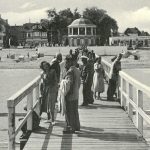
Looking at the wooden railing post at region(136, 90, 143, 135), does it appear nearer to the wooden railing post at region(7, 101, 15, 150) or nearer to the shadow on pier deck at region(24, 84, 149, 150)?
the shadow on pier deck at region(24, 84, 149, 150)

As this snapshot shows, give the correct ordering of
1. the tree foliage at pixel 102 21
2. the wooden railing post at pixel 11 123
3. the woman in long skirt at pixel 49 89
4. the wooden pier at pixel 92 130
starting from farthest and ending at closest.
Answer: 1. the tree foliage at pixel 102 21
2. the woman in long skirt at pixel 49 89
3. the wooden pier at pixel 92 130
4. the wooden railing post at pixel 11 123

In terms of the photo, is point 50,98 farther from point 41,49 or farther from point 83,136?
point 41,49

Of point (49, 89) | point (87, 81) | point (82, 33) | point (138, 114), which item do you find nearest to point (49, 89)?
point (49, 89)

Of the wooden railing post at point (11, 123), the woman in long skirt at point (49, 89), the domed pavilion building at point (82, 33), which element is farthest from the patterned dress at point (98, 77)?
the domed pavilion building at point (82, 33)

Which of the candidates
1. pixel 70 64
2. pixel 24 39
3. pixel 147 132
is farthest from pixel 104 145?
pixel 24 39

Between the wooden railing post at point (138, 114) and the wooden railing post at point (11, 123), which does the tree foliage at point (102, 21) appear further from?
the wooden railing post at point (11, 123)

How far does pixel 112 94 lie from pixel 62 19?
123778 mm

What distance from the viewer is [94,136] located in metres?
8.77

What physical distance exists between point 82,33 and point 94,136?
11772 centimetres

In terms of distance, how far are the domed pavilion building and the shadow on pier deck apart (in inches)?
4405

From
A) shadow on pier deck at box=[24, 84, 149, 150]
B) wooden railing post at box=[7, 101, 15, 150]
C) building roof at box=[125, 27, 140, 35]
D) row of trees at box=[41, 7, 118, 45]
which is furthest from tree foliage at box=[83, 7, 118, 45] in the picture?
wooden railing post at box=[7, 101, 15, 150]

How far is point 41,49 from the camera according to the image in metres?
90.3

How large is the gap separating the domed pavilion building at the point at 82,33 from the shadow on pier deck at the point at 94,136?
11187cm

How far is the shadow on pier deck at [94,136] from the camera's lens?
25.7 feet
